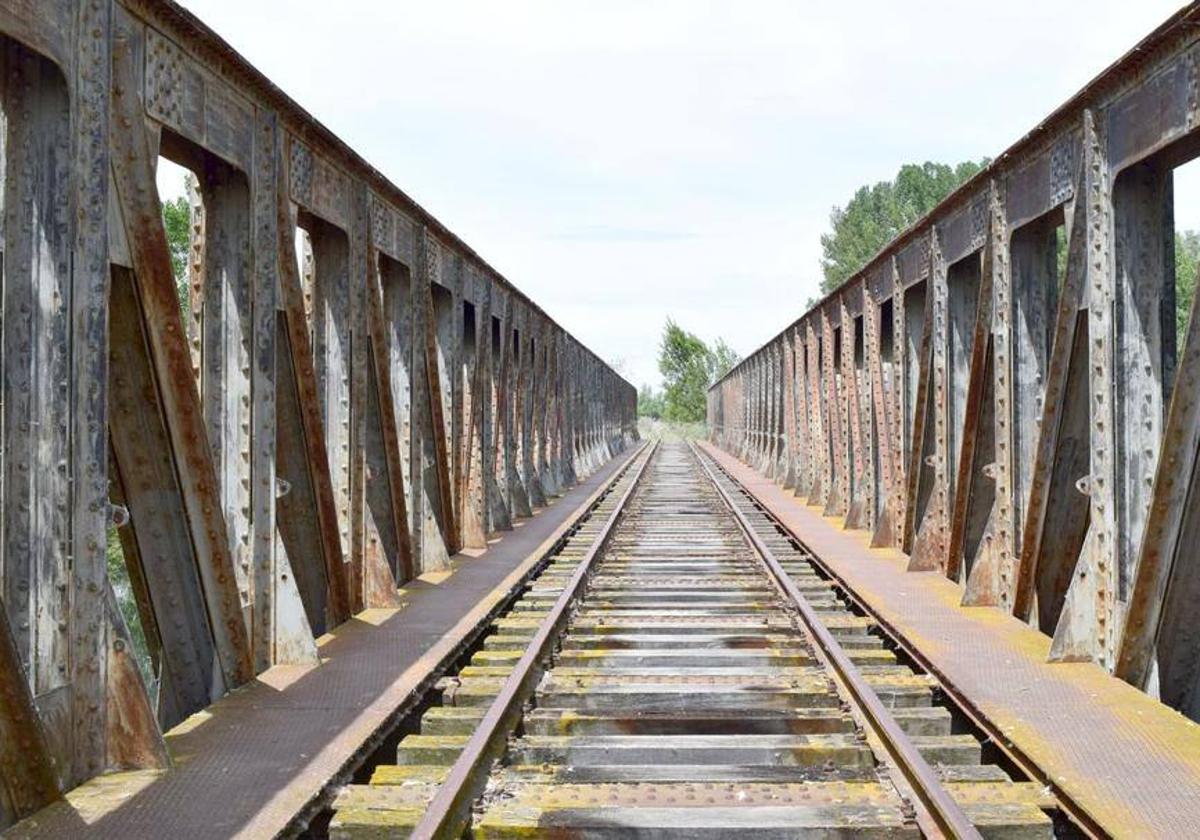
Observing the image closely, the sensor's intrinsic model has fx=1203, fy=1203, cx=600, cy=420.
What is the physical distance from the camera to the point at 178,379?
5.42 meters

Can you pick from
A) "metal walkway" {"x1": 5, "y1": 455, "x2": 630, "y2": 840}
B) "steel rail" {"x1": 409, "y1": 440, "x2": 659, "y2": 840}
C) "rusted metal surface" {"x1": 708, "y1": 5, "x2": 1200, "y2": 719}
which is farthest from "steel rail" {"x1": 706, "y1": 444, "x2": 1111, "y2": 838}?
"metal walkway" {"x1": 5, "y1": 455, "x2": 630, "y2": 840}

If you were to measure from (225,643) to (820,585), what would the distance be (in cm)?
554

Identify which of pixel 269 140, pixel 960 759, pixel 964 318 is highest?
pixel 269 140

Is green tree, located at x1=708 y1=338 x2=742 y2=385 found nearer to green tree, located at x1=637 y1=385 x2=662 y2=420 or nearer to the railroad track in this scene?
green tree, located at x1=637 y1=385 x2=662 y2=420

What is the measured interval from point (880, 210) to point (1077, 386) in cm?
8700

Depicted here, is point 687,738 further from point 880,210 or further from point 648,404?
point 648,404

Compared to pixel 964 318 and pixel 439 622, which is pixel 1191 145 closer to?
pixel 964 318

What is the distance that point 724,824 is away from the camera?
4.27 metres

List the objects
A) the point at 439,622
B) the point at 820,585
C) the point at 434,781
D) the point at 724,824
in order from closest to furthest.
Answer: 1. the point at 724,824
2. the point at 434,781
3. the point at 439,622
4. the point at 820,585

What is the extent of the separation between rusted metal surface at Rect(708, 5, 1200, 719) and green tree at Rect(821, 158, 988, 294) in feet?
259

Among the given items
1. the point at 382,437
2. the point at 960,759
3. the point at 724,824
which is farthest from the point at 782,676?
the point at 382,437

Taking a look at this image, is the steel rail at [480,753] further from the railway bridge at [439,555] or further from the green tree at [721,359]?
the green tree at [721,359]

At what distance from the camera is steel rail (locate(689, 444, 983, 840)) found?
4.09 m

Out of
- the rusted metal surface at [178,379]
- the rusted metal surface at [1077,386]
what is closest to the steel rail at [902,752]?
the rusted metal surface at [1077,386]
